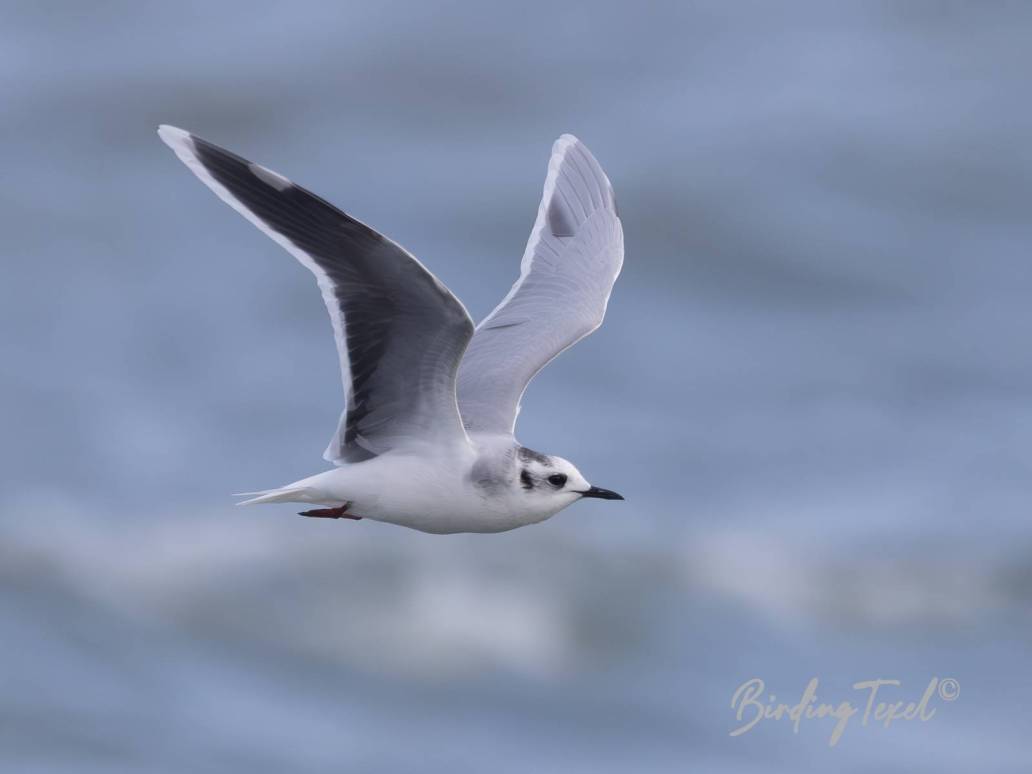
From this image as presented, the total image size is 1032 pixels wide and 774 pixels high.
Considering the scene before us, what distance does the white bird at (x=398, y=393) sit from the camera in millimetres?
6660

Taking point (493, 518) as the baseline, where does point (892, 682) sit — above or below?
above

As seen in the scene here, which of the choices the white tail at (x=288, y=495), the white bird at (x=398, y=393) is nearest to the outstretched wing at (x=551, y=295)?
the white bird at (x=398, y=393)

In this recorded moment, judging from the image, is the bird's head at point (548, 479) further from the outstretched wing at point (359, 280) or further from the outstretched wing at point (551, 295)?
the outstretched wing at point (551, 295)

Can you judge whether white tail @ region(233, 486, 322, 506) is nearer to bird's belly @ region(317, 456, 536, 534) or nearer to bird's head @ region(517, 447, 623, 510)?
bird's belly @ region(317, 456, 536, 534)

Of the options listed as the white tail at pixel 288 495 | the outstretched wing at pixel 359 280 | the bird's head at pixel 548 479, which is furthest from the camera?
the bird's head at pixel 548 479

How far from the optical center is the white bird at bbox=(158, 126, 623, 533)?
6.66 m

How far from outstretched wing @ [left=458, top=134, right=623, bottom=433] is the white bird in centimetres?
2

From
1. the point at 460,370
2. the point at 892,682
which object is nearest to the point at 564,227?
the point at 460,370

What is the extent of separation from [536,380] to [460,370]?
26.8ft

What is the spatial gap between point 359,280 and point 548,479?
1.05 meters

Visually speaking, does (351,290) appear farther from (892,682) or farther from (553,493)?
(892,682)

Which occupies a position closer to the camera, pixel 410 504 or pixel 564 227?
pixel 410 504

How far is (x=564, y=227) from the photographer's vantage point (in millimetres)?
9070

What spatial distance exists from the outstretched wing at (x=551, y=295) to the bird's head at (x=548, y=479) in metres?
0.51
